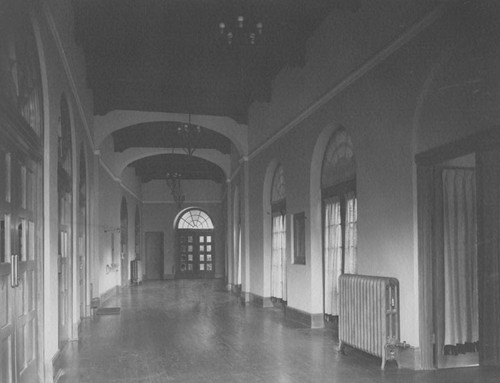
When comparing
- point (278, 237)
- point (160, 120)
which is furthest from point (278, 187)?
point (160, 120)

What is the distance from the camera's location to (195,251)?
86.5 feet

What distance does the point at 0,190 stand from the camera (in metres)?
4.09

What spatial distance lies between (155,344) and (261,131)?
20.7ft

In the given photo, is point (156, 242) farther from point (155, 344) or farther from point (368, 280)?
point (368, 280)

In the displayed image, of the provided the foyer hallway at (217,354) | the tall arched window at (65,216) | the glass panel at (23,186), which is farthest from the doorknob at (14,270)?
the tall arched window at (65,216)

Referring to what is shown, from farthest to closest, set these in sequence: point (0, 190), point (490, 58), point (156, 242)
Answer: point (156, 242)
point (490, 58)
point (0, 190)

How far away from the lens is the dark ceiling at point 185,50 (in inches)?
334

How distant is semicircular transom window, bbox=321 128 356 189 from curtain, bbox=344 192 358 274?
36cm

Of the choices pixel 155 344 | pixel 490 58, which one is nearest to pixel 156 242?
pixel 155 344

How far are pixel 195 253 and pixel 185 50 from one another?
1702 centimetres

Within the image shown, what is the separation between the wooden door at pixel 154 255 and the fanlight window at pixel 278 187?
1385 centimetres

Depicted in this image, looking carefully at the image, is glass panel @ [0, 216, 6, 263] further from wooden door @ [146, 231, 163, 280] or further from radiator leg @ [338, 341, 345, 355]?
wooden door @ [146, 231, 163, 280]

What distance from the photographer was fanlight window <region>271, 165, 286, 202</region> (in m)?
12.2

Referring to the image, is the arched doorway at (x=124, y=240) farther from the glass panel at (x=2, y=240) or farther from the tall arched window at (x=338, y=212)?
the glass panel at (x=2, y=240)
